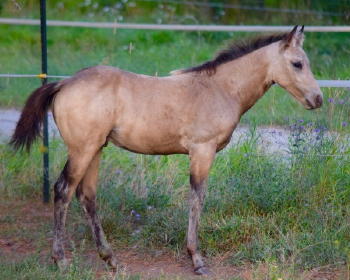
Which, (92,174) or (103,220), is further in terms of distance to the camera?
(103,220)

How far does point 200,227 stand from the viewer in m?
6.34

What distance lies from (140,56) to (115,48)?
3.98 ft

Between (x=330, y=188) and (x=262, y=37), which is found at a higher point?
(x=262, y=37)

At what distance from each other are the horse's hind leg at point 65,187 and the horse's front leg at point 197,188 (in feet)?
2.51

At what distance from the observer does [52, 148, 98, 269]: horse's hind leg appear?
18.7ft

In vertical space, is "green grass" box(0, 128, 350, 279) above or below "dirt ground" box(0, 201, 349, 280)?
above

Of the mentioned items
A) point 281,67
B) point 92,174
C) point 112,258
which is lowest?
point 112,258

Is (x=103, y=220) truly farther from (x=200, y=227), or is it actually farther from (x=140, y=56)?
(x=140, y=56)

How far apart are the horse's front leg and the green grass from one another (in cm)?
29

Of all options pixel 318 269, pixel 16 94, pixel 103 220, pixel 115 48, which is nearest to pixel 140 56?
pixel 115 48

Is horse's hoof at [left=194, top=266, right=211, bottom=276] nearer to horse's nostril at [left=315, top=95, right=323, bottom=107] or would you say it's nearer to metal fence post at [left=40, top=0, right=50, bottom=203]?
horse's nostril at [left=315, top=95, right=323, bottom=107]

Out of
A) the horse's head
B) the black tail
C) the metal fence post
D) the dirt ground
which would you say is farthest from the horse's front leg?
the metal fence post

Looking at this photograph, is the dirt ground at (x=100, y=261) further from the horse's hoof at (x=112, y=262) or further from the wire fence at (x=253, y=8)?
the wire fence at (x=253, y=8)

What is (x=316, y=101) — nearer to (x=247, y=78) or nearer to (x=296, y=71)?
(x=296, y=71)
